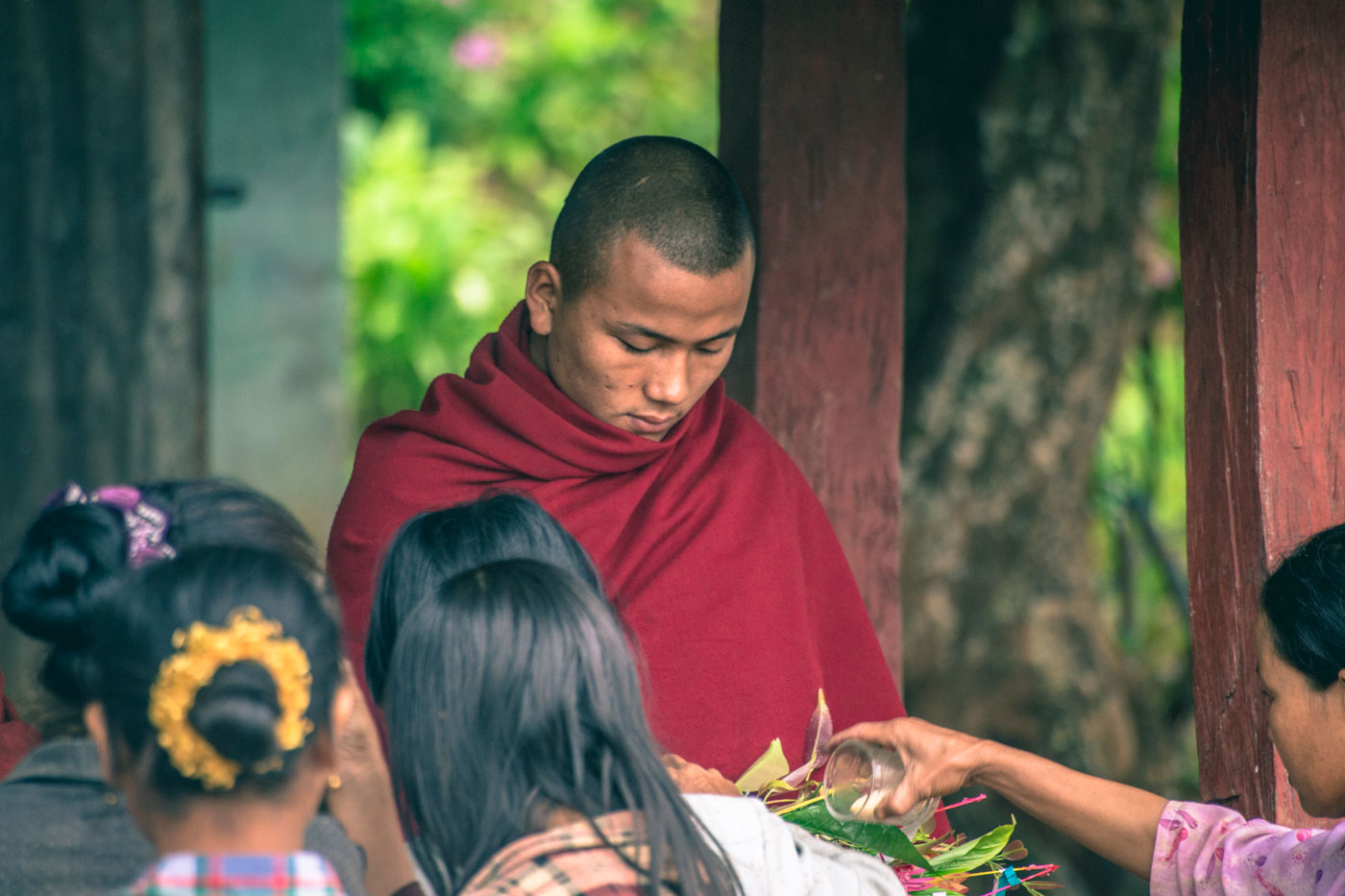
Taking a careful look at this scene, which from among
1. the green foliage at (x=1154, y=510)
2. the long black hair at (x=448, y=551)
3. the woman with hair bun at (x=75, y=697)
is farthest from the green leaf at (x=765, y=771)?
the green foliage at (x=1154, y=510)

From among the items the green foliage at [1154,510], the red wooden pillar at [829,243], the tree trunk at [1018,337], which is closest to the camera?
the red wooden pillar at [829,243]

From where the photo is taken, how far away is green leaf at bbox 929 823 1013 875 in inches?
85.0

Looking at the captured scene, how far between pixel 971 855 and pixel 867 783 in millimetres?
197

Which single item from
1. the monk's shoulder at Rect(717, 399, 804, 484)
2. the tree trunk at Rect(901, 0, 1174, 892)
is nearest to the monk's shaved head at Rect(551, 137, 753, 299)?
the monk's shoulder at Rect(717, 399, 804, 484)

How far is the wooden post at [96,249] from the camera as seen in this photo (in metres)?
4.09

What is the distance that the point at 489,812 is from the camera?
1578mm

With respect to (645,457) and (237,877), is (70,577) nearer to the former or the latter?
(237,877)

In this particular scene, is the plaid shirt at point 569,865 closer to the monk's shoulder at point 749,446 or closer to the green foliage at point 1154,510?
the monk's shoulder at point 749,446

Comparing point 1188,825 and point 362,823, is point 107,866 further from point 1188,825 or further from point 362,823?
point 1188,825

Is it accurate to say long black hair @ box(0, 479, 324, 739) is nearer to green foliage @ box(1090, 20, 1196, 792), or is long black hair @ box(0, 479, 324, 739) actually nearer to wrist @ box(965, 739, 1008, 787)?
wrist @ box(965, 739, 1008, 787)

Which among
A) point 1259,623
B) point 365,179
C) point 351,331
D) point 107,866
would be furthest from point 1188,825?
point 365,179

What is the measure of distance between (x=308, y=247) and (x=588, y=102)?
375cm

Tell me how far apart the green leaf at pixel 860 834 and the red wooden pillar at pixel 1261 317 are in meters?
0.67

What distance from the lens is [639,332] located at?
232cm
